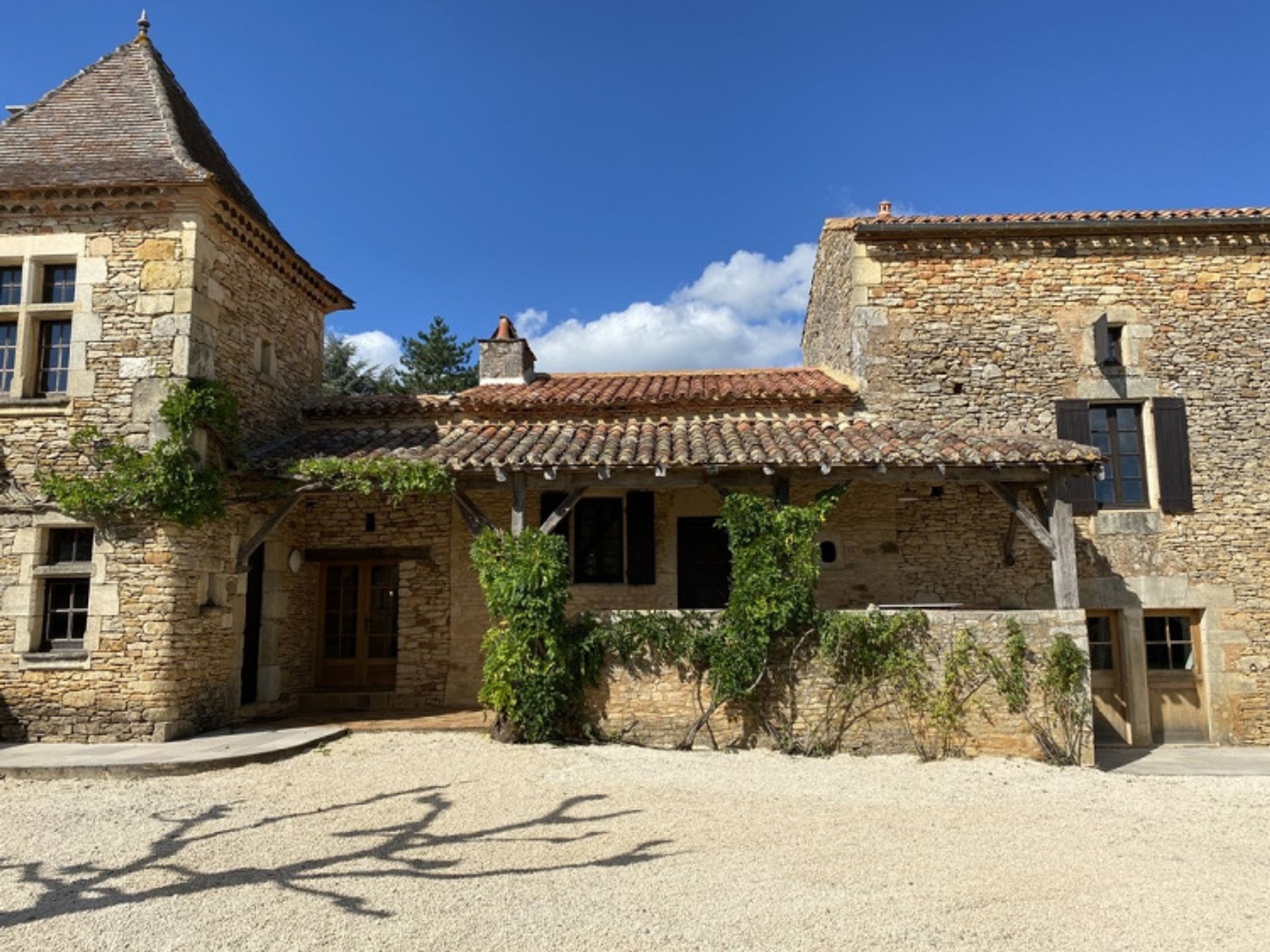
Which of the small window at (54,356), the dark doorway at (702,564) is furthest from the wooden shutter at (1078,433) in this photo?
the small window at (54,356)

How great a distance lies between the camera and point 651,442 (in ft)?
28.0

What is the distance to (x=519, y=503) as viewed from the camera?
319 inches

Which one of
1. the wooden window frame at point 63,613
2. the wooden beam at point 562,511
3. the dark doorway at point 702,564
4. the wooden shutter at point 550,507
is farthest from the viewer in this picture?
the wooden shutter at point 550,507

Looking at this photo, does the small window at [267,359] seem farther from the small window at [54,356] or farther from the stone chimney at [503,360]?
the stone chimney at [503,360]

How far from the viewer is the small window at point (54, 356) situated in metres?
8.25

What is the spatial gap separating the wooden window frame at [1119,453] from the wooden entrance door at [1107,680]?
52.3 inches

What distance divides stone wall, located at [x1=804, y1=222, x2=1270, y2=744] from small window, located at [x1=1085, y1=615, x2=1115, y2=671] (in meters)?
0.42

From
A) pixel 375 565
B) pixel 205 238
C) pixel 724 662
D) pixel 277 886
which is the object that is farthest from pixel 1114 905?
pixel 205 238

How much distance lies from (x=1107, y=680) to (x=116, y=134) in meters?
13.0

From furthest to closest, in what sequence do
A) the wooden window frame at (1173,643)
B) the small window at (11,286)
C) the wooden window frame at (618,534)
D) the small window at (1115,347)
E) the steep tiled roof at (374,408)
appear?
the steep tiled roof at (374,408), the wooden window frame at (618,534), the small window at (1115,347), the wooden window frame at (1173,643), the small window at (11,286)

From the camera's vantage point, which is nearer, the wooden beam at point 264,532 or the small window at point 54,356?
the small window at point 54,356

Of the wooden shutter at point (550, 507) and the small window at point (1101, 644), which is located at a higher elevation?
the wooden shutter at point (550, 507)

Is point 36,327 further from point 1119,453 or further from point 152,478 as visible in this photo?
point 1119,453

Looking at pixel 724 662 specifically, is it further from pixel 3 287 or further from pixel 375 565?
pixel 3 287
